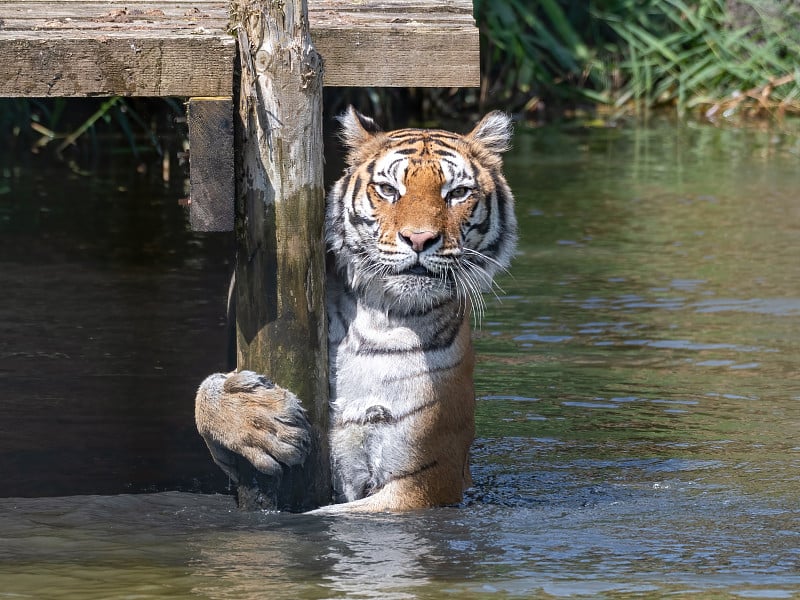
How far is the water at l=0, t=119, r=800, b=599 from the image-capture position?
4.23m

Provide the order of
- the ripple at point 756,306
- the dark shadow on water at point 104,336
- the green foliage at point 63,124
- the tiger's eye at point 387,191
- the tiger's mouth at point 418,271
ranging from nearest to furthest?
the tiger's mouth at point 418,271, the tiger's eye at point 387,191, the dark shadow on water at point 104,336, the ripple at point 756,306, the green foliage at point 63,124

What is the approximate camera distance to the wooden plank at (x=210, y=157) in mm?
4273

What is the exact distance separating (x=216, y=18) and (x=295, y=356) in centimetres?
111

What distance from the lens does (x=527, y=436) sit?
584 cm

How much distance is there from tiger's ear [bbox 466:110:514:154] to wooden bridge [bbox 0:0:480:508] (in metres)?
0.33

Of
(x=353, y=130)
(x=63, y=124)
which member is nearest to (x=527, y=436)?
(x=353, y=130)

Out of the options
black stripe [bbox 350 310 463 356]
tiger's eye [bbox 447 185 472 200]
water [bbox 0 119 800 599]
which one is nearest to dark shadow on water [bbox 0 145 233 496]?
water [bbox 0 119 800 599]

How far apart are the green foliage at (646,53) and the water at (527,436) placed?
4678mm

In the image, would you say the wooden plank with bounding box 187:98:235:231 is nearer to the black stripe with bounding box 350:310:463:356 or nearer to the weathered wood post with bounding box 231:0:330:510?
the weathered wood post with bounding box 231:0:330:510

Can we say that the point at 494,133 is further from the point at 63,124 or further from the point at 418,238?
the point at 63,124

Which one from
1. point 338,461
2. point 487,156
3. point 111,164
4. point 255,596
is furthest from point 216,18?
point 111,164

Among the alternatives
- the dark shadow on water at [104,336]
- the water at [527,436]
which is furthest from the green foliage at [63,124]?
the water at [527,436]

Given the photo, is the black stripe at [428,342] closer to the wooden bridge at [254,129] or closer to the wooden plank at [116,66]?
the wooden bridge at [254,129]

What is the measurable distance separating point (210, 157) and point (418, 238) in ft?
2.00
